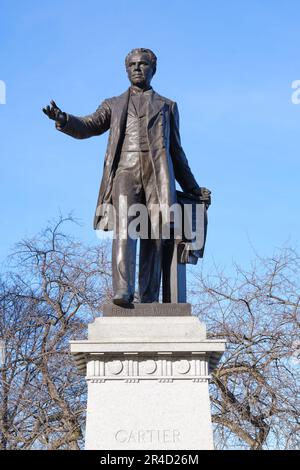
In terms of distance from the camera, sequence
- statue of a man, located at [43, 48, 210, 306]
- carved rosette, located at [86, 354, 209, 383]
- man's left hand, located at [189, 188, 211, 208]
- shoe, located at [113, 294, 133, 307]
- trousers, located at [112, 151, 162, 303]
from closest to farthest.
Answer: carved rosette, located at [86, 354, 209, 383] < shoe, located at [113, 294, 133, 307] < trousers, located at [112, 151, 162, 303] < statue of a man, located at [43, 48, 210, 306] < man's left hand, located at [189, 188, 211, 208]

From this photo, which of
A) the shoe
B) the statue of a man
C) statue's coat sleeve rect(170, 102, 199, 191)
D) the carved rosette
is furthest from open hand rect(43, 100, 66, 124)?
the carved rosette

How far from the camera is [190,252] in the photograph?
9859 millimetres

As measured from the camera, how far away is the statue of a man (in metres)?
9.77

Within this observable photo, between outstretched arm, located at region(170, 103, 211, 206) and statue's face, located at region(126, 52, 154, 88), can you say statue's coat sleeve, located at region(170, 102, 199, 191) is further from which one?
statue's face, located at region(126, 52, 154, 88)

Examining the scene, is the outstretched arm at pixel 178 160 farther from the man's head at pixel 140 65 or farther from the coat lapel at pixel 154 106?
the man's head at pixel 140 65

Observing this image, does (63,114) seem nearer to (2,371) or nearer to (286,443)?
(286,443)

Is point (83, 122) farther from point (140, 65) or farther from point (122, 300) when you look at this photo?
point (122, 300)

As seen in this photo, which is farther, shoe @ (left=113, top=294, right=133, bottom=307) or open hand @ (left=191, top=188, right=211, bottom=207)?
open hand @ (left=191, top=188, right=211, bottom=207)

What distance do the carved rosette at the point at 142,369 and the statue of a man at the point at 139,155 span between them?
37.4 inches

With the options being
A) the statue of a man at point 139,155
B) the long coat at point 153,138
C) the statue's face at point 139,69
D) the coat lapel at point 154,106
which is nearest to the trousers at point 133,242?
the statue of a man at point 139,155

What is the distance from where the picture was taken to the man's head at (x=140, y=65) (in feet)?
33.3

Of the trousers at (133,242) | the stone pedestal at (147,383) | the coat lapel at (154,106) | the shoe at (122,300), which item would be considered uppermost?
the coat lapel at (154,106)
